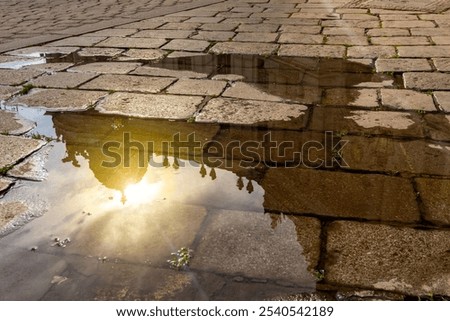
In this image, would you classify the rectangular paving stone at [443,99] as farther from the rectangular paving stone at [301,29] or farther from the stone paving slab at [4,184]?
the stone paving slab at [4,184]

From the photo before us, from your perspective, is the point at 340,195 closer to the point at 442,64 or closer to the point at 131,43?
the point at 442,64

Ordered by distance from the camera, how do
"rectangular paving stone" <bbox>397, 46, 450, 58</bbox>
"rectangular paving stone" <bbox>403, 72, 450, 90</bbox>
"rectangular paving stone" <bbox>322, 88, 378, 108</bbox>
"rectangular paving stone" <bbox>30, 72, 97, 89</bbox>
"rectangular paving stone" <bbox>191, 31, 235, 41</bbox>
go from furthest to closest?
"rectangular paving stone" <bbox>191, 31, 235, 41</bbox>
"rectangular paving stone" <bbox>397, 46, 450, 58</bbox>
"rectangular paving stone" <bbox>30, 72, 97, 89</bbox>
"rectangular paving stone" <bbox>403, 72, 450, 90</bbox>
"rectangular paving stone" <bbox>322, 88, 378, 108</bbox>

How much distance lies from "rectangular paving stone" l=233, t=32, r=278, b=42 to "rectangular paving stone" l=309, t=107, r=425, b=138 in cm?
266

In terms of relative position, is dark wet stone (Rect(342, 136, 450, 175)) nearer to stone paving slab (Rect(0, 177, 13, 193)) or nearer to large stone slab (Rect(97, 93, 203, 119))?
large stone slab (Rect(97, 93, 203, 119))

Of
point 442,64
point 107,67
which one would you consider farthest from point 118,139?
point 442,64

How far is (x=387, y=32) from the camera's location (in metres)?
6.23

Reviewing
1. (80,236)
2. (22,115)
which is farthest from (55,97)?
(80,236)

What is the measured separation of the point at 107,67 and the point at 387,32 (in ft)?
13.3

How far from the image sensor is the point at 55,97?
4121mm

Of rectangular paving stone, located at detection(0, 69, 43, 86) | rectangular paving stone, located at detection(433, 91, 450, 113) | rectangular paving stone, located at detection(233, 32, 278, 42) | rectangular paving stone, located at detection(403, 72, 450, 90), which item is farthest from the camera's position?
rectangular paving stone, located at detection(233, 32, 278, 42)

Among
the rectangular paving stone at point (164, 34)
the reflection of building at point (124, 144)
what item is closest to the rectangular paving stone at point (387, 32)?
the rectangular paving stone at point (164, 34)

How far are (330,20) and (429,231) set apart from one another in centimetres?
577

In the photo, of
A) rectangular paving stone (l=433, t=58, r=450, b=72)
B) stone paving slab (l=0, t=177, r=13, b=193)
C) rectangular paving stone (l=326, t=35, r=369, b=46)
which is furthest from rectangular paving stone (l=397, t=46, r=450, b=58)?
stone paving slab (l=0, t=177, r=13, b=193)

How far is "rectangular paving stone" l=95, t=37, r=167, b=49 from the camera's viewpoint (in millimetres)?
5885
